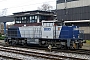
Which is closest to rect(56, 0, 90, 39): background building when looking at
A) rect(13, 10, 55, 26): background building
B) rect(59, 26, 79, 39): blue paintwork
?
rect(13, 10, 55, 26): background building

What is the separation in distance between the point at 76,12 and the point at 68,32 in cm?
1821

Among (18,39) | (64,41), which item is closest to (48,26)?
(64,41)

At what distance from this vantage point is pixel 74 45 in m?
17.4

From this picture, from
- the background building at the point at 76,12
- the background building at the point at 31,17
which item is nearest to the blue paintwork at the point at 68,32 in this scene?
the background building at the point at 76,12

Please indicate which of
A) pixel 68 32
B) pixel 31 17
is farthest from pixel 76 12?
pixel 68 32

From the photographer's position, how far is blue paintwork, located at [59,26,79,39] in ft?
59.0

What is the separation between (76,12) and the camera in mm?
35500

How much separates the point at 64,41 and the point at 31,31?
4.92 meters

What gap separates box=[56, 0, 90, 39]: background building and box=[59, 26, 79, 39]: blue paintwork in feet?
48.6

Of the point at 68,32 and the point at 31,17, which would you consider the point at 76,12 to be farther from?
the point at 68,32

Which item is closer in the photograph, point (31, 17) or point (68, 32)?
point (68, 32)

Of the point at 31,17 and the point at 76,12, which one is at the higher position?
the point at 76,12

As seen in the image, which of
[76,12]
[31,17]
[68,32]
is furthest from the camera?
[31,17]

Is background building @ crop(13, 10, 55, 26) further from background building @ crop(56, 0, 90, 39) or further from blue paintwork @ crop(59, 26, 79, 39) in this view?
blue paintwork @ crop(59, 26, 79, 39)
